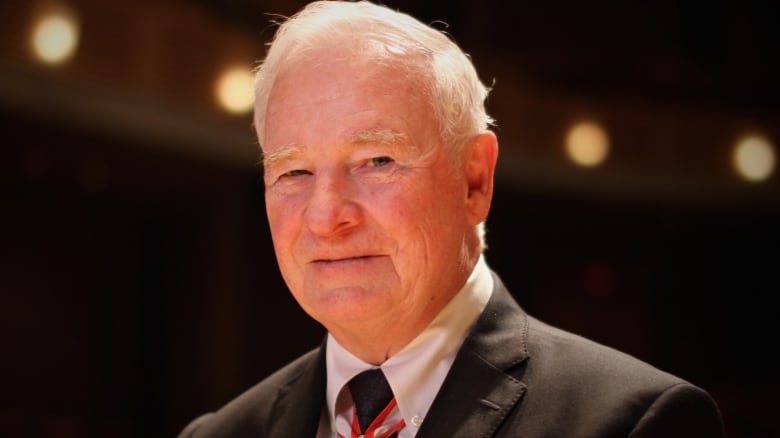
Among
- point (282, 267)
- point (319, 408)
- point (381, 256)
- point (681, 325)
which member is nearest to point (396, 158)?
point (381, 256)

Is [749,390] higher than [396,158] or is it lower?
lower

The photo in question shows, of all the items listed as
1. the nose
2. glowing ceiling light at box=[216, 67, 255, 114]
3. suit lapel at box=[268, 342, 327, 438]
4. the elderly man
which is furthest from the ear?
glowing ceiling light at box=[216, 67, 255, 114]

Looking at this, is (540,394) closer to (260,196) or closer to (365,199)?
(365,199)

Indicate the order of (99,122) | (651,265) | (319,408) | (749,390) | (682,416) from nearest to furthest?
(682,416) → (319,408) → (749,390) → (651,265) → (99,122)

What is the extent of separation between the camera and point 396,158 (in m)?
1.96

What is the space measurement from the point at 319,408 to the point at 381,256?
383mm

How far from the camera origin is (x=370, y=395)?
2.04m

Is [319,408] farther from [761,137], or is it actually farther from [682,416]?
[761,137]

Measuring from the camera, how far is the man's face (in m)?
1.94

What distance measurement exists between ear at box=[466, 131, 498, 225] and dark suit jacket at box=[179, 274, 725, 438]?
0.54 ft

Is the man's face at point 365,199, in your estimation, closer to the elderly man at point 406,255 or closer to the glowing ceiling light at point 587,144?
the elderly man at point 406,255

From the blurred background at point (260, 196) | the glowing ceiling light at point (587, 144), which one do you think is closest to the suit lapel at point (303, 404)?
the blurred background at point (260, 196)

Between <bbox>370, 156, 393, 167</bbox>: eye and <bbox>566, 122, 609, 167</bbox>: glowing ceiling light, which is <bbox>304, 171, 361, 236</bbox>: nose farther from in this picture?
<bbox>566, 122, 609, 167</bbox>: glowing ceiling light

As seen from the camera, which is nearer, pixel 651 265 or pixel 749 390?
pixel 749 390
